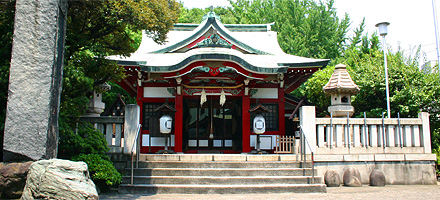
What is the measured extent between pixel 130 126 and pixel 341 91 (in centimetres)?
672

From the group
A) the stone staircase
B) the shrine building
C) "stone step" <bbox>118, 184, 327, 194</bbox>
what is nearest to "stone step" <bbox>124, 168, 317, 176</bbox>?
the stone staircase

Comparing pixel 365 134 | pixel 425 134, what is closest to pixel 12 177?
pixel 365 134

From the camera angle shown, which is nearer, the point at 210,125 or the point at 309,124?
the point at 309,124

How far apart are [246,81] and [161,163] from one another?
5006 millimetres

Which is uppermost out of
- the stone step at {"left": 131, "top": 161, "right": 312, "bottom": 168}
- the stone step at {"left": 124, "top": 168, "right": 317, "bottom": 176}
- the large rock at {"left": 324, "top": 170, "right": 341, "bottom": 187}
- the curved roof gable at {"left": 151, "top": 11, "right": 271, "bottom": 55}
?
the curved roof gable at {"left": 151, "top": 11, "right": 271, "bottom": 55}

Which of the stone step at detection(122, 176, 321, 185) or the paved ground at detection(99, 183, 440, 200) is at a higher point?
the stone step at detection(122, 176, 321, 185)

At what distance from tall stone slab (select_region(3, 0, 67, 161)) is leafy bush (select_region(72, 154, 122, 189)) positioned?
1.54 m

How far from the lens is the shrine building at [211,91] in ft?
40.3

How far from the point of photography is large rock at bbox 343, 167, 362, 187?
9.39 meters

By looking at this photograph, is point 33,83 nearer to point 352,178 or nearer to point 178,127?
point 178,127

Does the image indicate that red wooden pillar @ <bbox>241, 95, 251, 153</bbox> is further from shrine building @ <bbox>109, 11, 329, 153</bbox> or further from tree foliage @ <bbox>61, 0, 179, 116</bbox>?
tree foliage @ <bbox>61, 0, 179, 116</bbox>

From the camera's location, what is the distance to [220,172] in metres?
8.80

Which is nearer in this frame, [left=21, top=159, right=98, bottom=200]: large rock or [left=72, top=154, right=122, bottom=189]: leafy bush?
[left=21, top=159, right=98, bottom=200]: large rock

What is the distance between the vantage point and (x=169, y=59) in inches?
549
